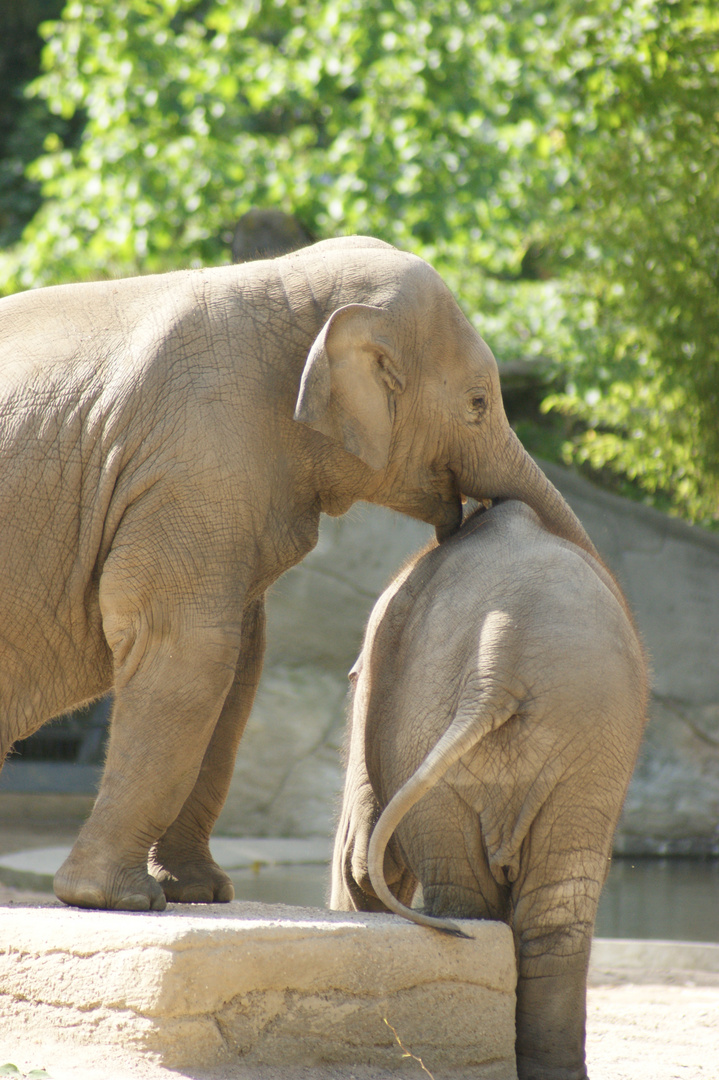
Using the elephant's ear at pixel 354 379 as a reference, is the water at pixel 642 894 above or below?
below

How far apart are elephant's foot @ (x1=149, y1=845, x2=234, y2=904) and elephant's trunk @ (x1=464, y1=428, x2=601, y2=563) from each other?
1085 mm

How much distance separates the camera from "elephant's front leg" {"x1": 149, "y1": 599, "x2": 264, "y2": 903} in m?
2.97

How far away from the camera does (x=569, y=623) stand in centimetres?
265

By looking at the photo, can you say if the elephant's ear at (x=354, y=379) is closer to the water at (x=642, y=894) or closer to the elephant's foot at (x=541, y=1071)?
the elephant's foot at (x=541, y=1071)

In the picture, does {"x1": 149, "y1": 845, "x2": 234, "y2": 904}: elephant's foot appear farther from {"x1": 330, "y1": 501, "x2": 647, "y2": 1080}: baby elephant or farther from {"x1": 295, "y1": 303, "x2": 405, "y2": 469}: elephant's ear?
{"x1": 295, "y1": 303, "x2": 405, "y2": 469}: elephant's ear

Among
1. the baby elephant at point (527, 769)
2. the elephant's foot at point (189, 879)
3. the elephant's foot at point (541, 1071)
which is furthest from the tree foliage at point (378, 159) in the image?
the elephant's foot at point (541, 1071)

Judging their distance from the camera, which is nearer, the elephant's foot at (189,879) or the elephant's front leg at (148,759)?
the elephant's front leg at (148,759)

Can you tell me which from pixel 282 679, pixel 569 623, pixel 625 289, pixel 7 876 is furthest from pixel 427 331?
pixel 282 679

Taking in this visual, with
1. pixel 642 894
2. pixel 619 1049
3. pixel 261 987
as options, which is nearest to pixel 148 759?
pixel 261 987

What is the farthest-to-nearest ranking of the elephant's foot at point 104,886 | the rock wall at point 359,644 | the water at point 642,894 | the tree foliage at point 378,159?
the tree foliage at point 378,159 < the rock wall at point 359,644 < the water at point 642,894 < the elephant's foot at point 104,886

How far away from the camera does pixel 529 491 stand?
3.04 m

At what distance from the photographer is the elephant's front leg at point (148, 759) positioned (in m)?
2.57

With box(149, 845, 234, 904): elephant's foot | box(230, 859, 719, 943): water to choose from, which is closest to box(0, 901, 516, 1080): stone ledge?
box(149, 845, 234, 904): elephant's foot

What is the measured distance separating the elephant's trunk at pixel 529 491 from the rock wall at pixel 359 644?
574 cm
